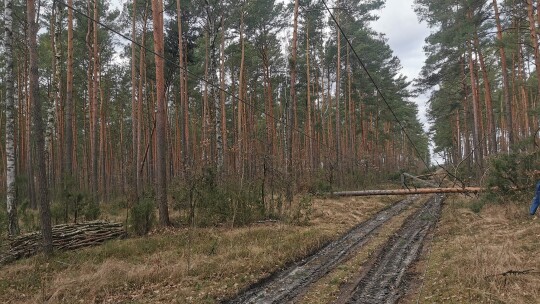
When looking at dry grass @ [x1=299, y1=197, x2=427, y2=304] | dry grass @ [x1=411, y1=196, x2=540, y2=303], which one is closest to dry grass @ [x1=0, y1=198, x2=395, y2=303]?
dry grass @ [x1=299, y1=197, x2=427, y2=304]

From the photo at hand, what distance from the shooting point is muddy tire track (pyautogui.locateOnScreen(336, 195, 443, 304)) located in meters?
5.94

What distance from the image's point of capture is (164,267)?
7.25m

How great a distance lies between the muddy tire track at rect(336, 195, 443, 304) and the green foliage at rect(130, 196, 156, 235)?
22.0 feet

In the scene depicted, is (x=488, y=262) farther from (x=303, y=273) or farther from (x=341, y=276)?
(x=303, y=273)

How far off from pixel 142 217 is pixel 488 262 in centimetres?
906

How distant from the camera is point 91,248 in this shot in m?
8.82

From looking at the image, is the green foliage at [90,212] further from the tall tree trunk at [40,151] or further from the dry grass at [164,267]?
the tall tree trunk at [40,151]

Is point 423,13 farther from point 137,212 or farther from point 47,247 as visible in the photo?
point 47,247

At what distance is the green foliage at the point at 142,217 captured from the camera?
10.4 meters

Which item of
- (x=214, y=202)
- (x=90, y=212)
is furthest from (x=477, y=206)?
(x=90, y=212)

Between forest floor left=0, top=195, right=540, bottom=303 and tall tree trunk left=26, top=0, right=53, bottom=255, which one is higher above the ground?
tall tree trunk left=26, top=0, right=53, bottom=255

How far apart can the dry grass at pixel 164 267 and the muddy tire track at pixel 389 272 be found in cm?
194

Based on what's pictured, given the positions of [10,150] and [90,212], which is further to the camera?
[90,212]

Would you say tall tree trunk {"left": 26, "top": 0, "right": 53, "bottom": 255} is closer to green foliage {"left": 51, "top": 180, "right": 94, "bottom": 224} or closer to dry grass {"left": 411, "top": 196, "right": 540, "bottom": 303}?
green foliage {"left": 51, "top": 180, "right": 94, "bottom": 224}
